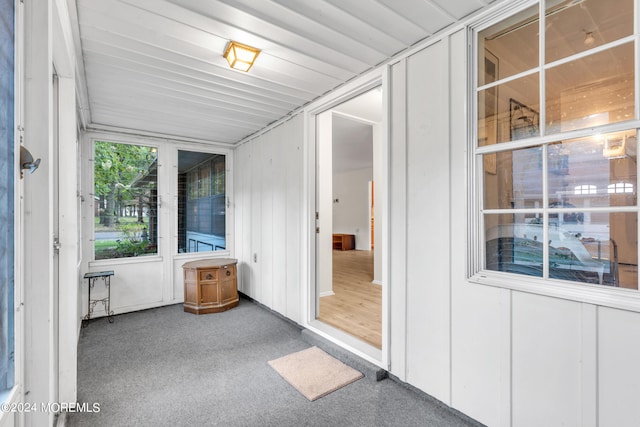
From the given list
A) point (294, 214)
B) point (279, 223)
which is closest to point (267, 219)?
point (279, 223)

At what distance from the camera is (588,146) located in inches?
57.8

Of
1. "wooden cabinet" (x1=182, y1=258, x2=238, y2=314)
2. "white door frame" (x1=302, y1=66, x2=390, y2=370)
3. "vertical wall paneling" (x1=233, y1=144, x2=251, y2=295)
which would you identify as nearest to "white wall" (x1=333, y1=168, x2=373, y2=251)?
"vertical wall paneling" (x1=233, y1=144, x2=251, y2=295)

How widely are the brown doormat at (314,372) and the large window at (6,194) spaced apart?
1.75 m

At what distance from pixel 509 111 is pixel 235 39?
6.01ft

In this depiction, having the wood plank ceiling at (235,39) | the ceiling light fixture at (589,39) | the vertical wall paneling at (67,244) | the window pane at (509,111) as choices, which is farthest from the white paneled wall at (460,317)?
the vertical wall paneling at (67,244)

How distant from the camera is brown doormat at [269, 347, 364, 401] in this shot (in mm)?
2248

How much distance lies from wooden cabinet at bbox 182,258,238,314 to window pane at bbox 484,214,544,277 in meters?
3.31

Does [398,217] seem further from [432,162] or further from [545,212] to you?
[545,212]

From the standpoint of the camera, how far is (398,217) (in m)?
2.30

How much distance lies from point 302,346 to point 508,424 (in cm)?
181

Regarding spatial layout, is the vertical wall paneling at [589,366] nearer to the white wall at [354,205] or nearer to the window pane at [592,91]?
the window pane at [592,91]

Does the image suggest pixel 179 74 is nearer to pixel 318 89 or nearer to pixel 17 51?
pixel 318 89

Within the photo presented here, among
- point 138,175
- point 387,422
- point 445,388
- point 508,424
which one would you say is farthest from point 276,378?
point 138,175

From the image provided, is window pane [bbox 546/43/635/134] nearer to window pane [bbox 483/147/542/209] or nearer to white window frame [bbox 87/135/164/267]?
window pane [bbox 483/147/542/209]
